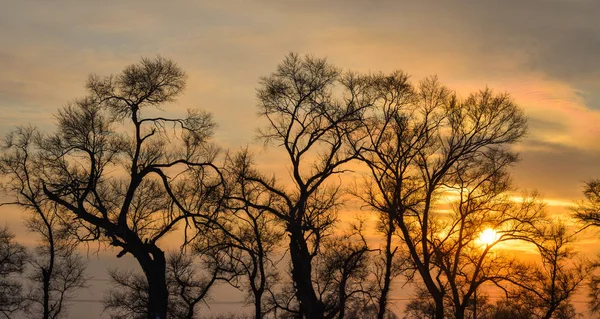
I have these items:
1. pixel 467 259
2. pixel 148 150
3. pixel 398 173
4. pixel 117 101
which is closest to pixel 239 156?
pixel 148 150

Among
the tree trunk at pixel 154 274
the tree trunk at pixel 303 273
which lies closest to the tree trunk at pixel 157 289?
the tree trunk at pixel 154 274

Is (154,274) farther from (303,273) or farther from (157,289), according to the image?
(303,273)

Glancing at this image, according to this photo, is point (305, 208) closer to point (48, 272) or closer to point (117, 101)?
point (117, 101)

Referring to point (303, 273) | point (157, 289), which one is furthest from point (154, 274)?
point (303, 273)

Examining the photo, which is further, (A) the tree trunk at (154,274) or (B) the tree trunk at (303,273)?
(B) the tree trunk at (303,273)

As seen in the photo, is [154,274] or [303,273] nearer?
[154,274]

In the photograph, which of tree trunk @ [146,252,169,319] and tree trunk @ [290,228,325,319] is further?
tree trunk @ [290,228,325,319]

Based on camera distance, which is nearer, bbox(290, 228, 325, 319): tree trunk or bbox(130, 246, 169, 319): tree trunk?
bbox(130, 246, 169, 319): tree trunk

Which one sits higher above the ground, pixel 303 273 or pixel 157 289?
pixel 303 273

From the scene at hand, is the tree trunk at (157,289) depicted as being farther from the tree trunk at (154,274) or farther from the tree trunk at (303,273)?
the tree trunk at (303,273)

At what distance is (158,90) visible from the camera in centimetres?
3528

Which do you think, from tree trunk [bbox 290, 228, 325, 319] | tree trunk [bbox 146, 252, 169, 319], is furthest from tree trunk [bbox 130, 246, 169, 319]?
tree trunk [bbox 290, 228, 325, 319]

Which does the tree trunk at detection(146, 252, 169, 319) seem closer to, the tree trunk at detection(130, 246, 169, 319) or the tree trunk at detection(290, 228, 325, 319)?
the tree trunk at detection(130, 246, 169, 319)

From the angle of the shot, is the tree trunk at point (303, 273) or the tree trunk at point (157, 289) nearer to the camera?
the tree trunk at point (157, 289)
